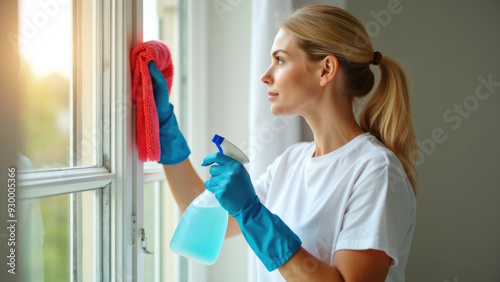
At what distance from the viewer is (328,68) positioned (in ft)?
3.28

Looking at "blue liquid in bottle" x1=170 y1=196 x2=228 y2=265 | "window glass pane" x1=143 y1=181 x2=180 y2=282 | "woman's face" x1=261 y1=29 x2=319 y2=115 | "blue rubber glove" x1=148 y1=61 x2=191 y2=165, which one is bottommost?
"window glass pane" x1=143 y1=181 x2=180 y2=282

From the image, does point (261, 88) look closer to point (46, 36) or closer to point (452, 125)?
point (46, 36)

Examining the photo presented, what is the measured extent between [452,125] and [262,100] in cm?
85

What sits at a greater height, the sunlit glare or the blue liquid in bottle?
the sunlit glare

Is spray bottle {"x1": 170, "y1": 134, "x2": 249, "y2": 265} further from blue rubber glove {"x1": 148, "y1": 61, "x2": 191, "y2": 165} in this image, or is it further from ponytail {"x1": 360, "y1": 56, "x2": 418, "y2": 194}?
ponytail {"x1": 360, "y1": 56, "x2": 418, "y2": 194}

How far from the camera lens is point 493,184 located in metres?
1.54

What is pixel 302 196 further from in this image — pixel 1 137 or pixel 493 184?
pixel 493 184

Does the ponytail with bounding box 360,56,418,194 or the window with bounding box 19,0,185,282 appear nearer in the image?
the window with bounding box 19,0,185,282

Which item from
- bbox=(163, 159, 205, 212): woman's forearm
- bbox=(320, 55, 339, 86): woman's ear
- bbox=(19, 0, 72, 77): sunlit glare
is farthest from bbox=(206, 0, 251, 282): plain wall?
bbox=(19, 0, 72, 77): sunlit glare

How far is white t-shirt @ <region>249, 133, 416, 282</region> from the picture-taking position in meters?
0.84

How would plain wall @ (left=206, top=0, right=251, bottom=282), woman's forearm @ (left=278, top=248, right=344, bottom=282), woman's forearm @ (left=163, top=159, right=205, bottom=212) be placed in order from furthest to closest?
plain wall @ (left=206, top=0, right=251, bottom=282) < woman's forearm @ (left=163, top=159, right=205, bottom=212) < woman's forearm @ (left=278, top=248, right=344, bottom=282)

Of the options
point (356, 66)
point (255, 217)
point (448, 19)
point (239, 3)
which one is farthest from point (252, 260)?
point (448, 19)

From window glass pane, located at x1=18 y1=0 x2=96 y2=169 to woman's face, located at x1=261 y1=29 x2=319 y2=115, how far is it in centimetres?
46

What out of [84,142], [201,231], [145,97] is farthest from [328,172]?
[84,142]
